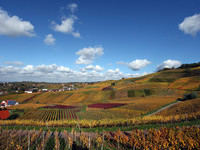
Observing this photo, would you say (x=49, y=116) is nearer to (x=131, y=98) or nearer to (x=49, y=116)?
(x=49, y=116)

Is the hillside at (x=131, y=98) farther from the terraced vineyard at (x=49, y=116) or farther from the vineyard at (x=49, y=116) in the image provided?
the vineyard at (x=49, y=116)

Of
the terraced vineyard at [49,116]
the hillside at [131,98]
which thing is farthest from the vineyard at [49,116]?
the hillside at [131,98]

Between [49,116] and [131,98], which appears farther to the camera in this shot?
[131,98]

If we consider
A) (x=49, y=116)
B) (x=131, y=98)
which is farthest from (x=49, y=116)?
(x=131, y=98)

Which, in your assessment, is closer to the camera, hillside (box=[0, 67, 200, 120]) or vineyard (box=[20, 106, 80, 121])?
vineyard (box=[20, 106, 80, 121])

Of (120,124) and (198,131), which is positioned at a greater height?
(198,131)

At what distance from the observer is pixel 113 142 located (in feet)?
54.9

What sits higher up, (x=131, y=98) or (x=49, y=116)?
(x=131, y=98)

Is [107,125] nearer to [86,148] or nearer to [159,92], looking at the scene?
[86,148]

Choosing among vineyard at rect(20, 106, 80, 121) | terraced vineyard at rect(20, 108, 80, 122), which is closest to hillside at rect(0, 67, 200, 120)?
terraced vineyard at rect(20, 108, 80, 122)

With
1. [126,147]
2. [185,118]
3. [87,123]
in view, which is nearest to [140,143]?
[126,147]

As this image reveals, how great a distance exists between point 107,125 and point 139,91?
2631 inches

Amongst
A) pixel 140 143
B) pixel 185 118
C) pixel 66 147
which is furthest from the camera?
pixel 185 118

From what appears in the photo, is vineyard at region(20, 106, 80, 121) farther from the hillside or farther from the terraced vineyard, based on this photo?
the hillside
